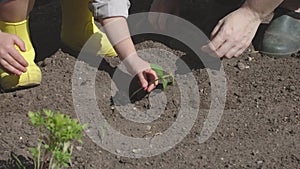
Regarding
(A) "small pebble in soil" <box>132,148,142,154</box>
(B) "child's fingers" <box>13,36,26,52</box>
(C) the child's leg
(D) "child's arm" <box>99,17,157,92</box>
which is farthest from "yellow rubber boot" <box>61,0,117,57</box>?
(A) "small pebble in soil" <box>132,148,142,154</box>

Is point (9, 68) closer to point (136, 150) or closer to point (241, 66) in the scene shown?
point (136, 150)

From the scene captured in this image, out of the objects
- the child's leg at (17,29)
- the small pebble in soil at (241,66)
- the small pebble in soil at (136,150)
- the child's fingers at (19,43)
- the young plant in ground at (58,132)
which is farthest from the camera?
the small pebble in soil at (241,66)

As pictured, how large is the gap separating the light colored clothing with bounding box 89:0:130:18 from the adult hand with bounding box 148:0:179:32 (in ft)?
1.46

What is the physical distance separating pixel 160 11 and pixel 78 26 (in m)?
0.35

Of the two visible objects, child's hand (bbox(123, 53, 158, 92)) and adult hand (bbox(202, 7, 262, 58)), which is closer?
child's hand (bbox(123, 53, 158, 92))

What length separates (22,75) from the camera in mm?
2432

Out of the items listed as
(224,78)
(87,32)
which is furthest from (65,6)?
(224,78)

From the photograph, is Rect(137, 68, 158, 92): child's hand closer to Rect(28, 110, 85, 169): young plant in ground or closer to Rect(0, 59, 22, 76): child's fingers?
Rect(0, 59, 22, 76): child's fingers

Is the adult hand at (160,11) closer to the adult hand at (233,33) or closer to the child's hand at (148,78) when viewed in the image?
the adult hand at (233,33)

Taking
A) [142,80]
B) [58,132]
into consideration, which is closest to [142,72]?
[142,80]

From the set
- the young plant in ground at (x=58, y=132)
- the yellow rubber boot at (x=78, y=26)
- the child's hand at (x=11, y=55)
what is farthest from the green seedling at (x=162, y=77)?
the young plant in ground at (x=58, y=132)

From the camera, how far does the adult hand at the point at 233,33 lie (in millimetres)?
2447

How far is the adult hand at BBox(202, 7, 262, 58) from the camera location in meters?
2.45

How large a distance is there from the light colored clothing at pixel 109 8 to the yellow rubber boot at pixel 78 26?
0.97 ft
